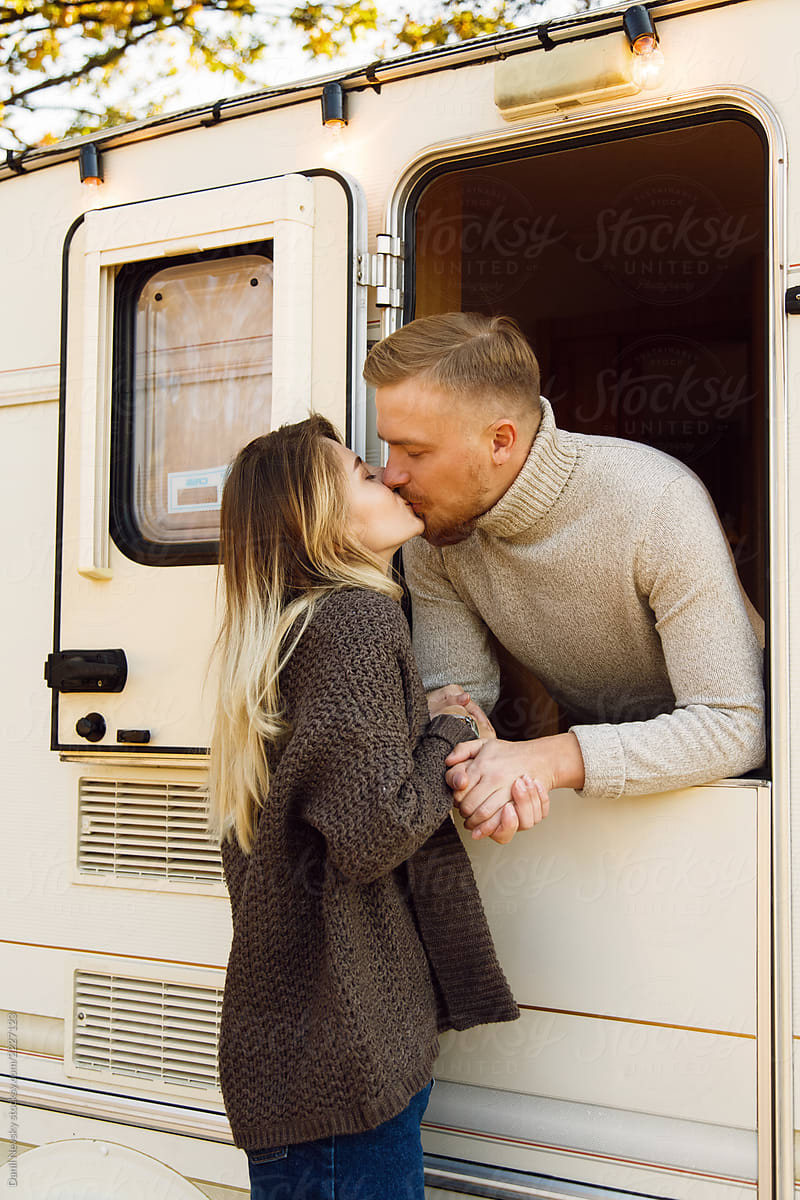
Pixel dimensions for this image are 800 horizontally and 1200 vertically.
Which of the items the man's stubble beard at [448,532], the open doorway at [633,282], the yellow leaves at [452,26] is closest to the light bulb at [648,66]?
the open doorway at [633,282]

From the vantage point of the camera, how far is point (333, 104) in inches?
86.7

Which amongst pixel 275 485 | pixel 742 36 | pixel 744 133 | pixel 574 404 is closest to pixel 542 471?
pixel 275 485

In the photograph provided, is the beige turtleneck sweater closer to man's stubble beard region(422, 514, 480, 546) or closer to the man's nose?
man's stubble beard region(422, 514, 480, 546)

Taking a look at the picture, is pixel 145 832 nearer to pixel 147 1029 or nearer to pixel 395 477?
pixel 147 1029

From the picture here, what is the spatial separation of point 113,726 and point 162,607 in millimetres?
272

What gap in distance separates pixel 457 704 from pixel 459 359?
0.67m

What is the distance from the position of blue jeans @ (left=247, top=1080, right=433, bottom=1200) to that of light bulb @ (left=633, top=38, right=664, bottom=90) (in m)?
1.82

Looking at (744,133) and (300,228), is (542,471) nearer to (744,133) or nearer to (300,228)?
(300,228)

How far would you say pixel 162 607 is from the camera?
2248 mm

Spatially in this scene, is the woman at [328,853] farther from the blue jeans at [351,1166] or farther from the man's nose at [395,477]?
the man's nose at [395,477]

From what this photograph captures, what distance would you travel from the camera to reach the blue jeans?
1646mm

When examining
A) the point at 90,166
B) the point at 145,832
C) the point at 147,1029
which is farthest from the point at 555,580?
the point at 90,166

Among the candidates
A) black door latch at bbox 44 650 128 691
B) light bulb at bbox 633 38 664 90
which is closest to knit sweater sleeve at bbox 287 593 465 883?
black door latch at bbox 44 650 128 691

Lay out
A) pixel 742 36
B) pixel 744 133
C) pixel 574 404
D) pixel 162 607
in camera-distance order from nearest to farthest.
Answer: pixel 742 36
pixel 162 607
pixel 744 133
pixel 574 404
